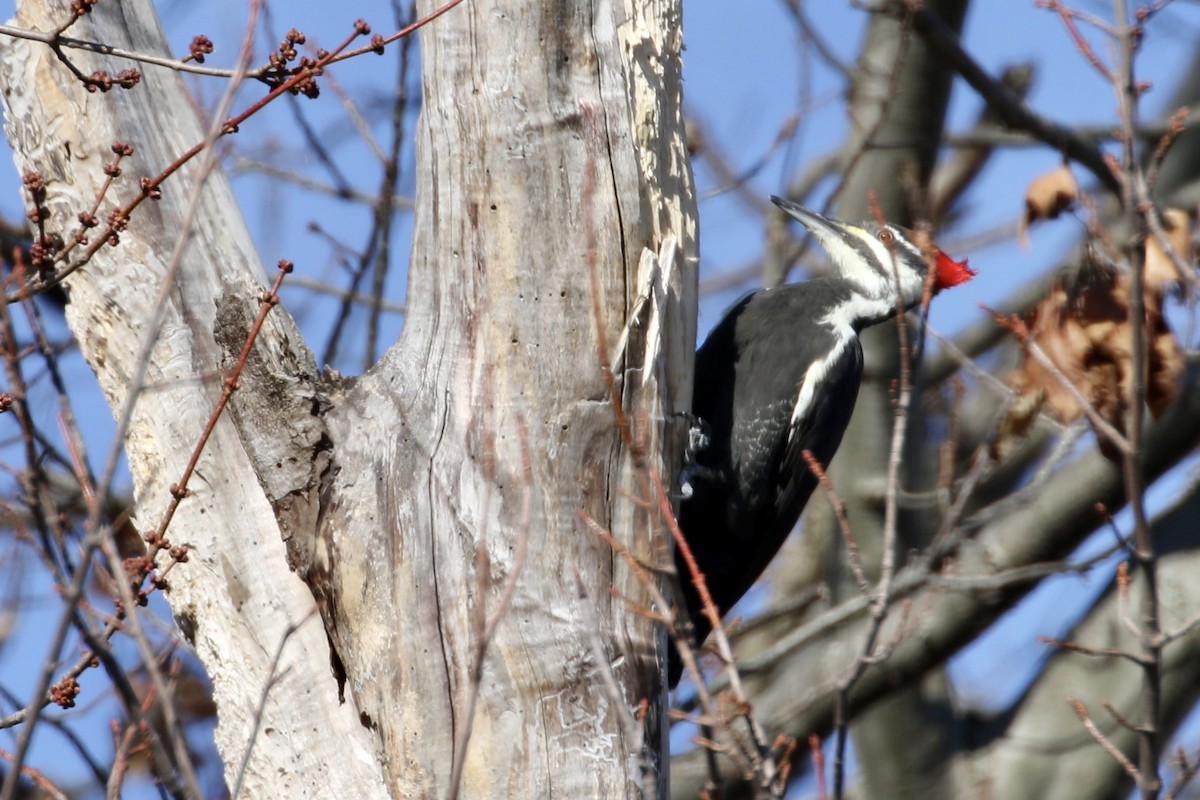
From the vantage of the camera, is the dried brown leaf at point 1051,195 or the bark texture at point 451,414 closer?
the bark texture at point 451,414

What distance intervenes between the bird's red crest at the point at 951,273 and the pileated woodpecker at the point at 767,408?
16.6 inches

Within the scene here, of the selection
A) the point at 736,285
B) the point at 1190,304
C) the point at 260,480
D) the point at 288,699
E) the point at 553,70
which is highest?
the point at 736,285

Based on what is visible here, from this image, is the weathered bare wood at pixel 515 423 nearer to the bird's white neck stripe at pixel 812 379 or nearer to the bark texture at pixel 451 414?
the bark texture at pixel 451 414

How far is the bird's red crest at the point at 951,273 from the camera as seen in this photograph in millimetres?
4723

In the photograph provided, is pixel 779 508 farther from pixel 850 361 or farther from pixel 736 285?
pixel 736 285

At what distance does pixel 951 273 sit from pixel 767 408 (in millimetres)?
1211

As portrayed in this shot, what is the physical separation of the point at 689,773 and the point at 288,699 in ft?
6.98

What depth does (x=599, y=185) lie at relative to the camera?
2.66 m

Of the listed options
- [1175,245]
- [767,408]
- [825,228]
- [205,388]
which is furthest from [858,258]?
[205,388]

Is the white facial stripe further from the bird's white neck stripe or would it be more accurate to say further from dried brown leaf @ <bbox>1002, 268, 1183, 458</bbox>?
dried brown leaf @ <bbox>1002, 268, 1183, 458</bbox>

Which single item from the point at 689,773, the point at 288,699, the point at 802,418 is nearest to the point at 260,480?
A: the point at 288,699

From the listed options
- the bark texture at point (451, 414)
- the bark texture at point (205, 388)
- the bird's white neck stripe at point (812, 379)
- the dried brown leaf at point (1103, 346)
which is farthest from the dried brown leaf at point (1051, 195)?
the bark texture at point (205, 388)

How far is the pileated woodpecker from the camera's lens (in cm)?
401

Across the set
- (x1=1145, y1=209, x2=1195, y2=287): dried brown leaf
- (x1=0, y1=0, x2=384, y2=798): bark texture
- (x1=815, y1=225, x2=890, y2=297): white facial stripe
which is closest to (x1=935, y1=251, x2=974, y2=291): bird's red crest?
(x1=815, y1=225, x2=890, y2=297): white facial stripe
